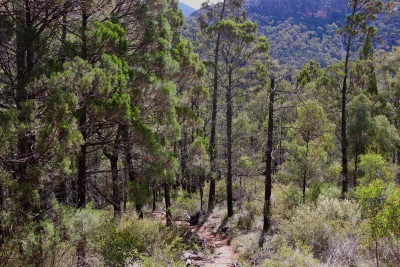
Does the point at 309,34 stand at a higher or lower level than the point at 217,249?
higher

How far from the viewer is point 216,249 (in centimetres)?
1338

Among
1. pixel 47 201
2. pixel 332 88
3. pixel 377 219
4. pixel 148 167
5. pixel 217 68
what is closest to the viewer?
pixel 377 219

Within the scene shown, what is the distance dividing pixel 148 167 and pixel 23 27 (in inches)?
200

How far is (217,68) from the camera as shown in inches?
709

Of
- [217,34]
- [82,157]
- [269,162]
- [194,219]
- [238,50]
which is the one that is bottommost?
[194,219]

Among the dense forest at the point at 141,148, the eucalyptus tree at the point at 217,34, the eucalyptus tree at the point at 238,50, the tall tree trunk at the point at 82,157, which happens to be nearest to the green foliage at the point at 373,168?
the dense forest at the point at 141,148

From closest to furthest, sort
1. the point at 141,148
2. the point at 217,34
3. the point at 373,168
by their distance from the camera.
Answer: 1. the point at 141,148
2. the point at 373,168
3. the point at 217,34

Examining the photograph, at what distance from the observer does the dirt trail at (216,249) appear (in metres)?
10.7

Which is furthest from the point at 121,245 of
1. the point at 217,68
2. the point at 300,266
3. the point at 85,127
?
the point at 217,68

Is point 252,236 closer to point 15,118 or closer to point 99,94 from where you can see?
point 99,94

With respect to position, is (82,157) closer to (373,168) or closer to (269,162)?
(269,162)

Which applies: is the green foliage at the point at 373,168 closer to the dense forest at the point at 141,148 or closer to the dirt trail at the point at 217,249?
the dense forest at the point at 141,148

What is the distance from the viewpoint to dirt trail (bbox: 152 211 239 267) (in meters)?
10.7

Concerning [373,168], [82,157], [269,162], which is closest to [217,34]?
[269,162]
